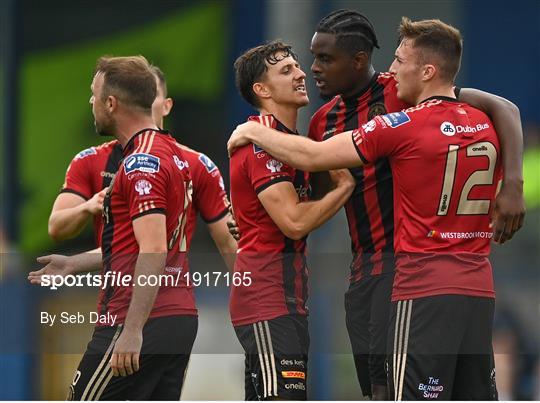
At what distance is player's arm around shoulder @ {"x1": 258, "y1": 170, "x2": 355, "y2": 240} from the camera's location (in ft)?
19.7

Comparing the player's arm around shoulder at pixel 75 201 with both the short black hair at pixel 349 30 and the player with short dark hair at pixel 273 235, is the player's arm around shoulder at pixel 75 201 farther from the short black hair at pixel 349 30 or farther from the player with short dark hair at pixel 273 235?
the short black hair at pixel 349 30

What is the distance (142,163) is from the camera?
20.3 ft

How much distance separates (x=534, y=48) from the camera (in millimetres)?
11367

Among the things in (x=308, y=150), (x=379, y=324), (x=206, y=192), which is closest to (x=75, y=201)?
(x=206, y=192)

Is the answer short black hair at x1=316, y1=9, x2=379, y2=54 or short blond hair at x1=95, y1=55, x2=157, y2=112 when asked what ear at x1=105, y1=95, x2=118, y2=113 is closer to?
short blond hair at x1=95, y1=55, x2=157, y2=112

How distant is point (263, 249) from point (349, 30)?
1.06m

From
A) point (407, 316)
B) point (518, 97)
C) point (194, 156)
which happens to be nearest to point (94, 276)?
point (194, 156)

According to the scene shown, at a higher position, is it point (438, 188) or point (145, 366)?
point (438, 188)

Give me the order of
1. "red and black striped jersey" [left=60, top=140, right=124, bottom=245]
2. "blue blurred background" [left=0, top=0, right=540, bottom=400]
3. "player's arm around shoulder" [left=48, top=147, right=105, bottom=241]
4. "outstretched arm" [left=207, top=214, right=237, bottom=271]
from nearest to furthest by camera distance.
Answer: "player's arm around shoulder" [left=48, top=147, right=105, bottom=241], "outstretched arm" [left=207, top=214, right=237, bottom=271], "red and black striped jersey" [left=60, top=140, right=124, bottom=245], "blue blurred background" [left=0, top=0, right=540, bottom=400]

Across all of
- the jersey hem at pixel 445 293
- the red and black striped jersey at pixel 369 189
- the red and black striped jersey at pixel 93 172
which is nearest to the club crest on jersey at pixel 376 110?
the red and black striped jersey at pixel 369 189

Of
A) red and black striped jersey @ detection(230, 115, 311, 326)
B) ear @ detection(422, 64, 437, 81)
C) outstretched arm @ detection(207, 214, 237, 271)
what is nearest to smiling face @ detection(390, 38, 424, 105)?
ear @ detection(422, 64, 437, 81)

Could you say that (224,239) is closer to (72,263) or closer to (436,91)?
(72,263)

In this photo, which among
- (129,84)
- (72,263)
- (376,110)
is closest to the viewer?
(376,110)

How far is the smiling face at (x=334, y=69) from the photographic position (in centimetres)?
623
